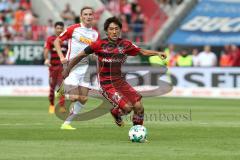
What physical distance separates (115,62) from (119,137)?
1.42 m

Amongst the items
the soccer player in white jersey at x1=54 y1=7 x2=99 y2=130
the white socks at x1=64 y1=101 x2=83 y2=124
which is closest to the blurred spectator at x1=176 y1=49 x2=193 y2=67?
the soccer player in white jersey at x1=54 y1=7 x2=99 y2=130

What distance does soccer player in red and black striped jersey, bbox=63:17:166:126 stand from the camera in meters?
15.0

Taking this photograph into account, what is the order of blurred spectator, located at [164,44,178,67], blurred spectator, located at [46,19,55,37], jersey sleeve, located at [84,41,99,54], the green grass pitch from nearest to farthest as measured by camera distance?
the green grass pitch → jersey sleeve, located at [84,41,99,54] → blurred spectator, located at [164,44,178,67] → blurred spectator, located at [46,19,55,37]

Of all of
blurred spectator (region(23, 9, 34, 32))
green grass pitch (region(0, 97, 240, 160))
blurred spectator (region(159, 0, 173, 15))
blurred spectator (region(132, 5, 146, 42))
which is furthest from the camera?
blurred spectator (region(159, 0, 173, 15))

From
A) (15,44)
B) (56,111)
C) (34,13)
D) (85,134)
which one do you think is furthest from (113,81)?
(34,13)

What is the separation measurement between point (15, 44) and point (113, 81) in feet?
74.9

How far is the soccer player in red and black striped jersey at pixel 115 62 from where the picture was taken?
15.0m

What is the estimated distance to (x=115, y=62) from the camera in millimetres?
15305

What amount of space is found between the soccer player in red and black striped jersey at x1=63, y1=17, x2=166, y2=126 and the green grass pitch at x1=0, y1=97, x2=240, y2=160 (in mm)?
731

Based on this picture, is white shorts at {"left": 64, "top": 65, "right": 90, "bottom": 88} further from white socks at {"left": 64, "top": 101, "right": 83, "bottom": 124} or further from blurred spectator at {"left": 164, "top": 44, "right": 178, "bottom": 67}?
blurred spectator at {"left": 164, "top": 44, "right": 178, "bottom": 67}

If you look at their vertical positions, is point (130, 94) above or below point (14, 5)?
below

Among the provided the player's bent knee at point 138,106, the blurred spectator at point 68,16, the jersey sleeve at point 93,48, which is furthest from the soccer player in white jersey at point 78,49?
the blurred spectator at point 68,16

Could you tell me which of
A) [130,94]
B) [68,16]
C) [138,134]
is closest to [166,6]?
[68,16]

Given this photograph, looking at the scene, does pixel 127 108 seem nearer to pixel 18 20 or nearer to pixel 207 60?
pixel 207 60
